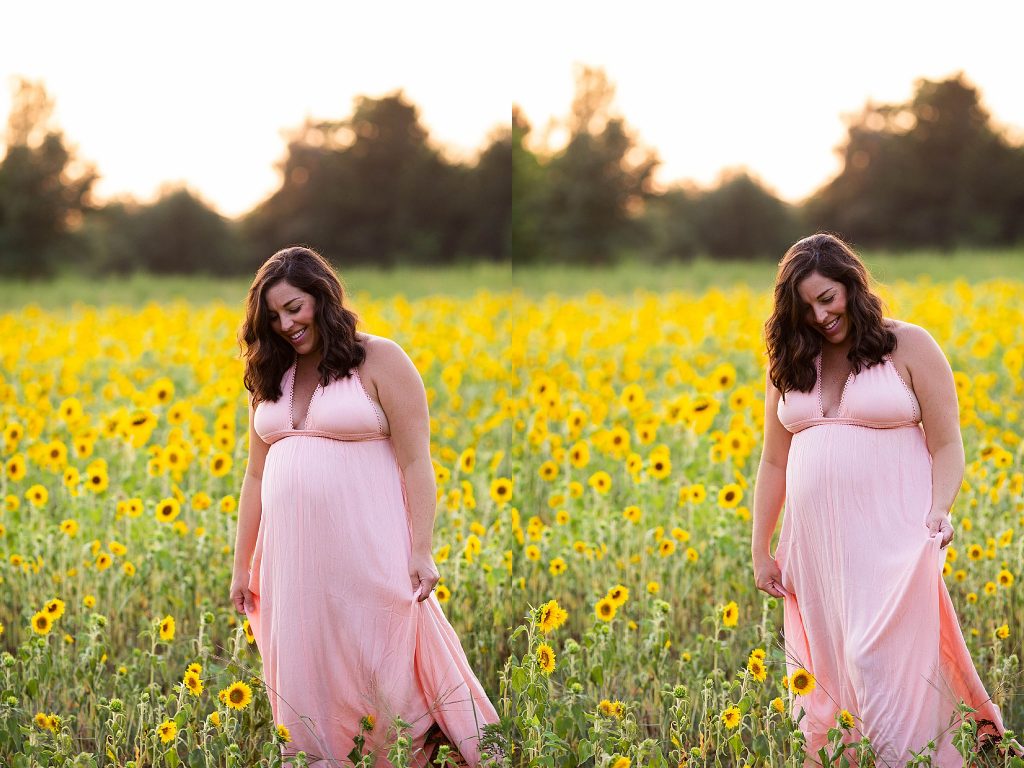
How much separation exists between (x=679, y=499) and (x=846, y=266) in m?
2.05

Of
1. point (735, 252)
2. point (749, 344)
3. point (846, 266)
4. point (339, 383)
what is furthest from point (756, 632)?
point (735, 252)

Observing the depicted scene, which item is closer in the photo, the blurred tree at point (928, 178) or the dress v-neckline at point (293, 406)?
the dress v-neckline at point (293, 406)

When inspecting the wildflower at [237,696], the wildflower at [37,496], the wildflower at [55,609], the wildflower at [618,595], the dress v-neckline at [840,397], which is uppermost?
the dress v-neckline at [840,397]

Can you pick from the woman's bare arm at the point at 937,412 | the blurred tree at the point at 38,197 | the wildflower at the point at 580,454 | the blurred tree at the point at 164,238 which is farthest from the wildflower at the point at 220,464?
the blurred tree at the point at 38,197

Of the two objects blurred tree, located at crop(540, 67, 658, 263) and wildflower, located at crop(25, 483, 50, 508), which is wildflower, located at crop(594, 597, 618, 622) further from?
blurred tree, located at crop(540, 67, 658, 263)

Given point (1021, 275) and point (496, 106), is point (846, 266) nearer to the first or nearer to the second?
point (1021, 275)

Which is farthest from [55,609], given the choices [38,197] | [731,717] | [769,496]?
[38,197]

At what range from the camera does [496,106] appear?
2511 centimetres

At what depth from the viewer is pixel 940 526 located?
295 cm

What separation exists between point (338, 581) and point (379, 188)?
23.0 metres

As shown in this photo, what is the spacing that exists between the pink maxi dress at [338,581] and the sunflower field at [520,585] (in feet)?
0.55

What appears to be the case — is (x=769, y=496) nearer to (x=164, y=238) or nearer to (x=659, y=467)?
(x=659, y=467)

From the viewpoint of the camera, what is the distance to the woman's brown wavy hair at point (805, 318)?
3.01 m

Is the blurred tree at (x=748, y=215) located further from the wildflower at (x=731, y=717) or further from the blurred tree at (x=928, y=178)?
the wildflower at (x=731, y=717)
